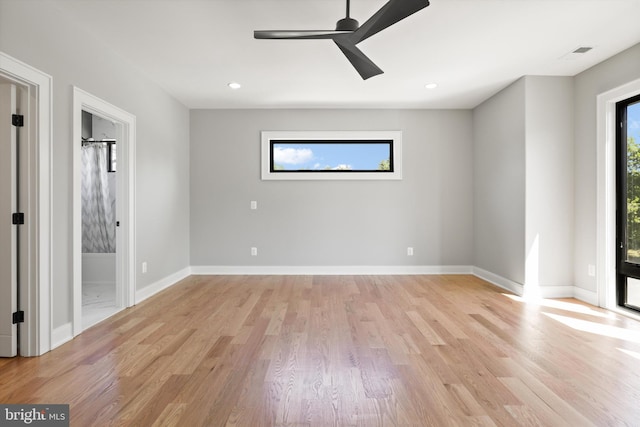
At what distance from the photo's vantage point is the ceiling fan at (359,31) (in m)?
1.98

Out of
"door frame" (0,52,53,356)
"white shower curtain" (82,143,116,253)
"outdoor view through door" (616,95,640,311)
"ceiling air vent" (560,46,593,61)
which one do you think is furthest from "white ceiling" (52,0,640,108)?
"white shower curtain" (82,143,116,253)

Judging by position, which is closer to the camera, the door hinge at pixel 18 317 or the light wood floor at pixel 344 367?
the light wood floor at pixel 344 367

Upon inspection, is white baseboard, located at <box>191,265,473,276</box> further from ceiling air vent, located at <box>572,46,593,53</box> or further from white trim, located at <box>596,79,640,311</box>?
ceiling air vent, located at <box>572,46,593,53</box>

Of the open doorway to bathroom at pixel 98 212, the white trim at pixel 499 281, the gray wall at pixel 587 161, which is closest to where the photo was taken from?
the gray wall at pixel 587 161

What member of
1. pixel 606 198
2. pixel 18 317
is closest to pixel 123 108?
pixel 18 317

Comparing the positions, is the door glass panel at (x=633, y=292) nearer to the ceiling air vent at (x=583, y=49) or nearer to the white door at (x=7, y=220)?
the ceiling air vent at (x=583, y=49)

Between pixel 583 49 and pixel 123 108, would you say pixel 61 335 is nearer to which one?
pixel 123 108

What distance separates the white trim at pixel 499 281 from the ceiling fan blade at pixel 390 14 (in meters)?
3.31

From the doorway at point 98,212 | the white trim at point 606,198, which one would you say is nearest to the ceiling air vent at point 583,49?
the white trim at point 606,198

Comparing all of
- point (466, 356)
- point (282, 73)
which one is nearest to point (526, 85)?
point (282, 73)

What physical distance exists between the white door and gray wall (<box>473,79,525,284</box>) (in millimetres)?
4682

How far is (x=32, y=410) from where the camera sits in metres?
1.70

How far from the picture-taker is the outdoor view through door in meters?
3.25

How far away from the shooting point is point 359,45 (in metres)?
3.17
